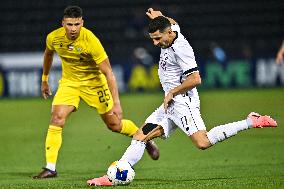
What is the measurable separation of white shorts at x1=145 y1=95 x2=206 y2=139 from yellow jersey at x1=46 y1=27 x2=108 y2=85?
149 centimetres

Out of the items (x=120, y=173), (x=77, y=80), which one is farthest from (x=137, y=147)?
(x=77, y=80)

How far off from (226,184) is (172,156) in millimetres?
3402

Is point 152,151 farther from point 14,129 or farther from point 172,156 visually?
point 14,129

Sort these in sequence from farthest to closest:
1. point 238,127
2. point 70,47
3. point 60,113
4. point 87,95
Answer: point 87,95, point 70,47, point 60,113, point 238,127

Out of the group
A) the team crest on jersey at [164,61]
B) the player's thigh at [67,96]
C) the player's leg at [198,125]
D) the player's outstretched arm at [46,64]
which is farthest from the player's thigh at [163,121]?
the player's outstretched arm at [46,64]

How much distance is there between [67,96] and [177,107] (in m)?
1.95

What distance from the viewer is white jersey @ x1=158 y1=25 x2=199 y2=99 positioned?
8758mm

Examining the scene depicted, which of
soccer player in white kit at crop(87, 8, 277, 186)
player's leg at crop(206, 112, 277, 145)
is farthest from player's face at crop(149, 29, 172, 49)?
player's leg at crop(206, 112, 277, 145)

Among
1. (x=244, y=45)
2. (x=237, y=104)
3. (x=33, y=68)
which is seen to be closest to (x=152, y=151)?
(x=237, y=104)

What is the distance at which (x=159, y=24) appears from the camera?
343 inches

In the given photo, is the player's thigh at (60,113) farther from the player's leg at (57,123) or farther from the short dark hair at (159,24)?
the short dark hair at (159,24)

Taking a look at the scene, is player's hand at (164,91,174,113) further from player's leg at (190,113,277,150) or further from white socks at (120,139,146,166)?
white socks at (120,139,146,166)

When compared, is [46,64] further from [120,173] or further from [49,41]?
[120,173]

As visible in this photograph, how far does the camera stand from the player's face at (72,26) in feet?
→ 32.8
